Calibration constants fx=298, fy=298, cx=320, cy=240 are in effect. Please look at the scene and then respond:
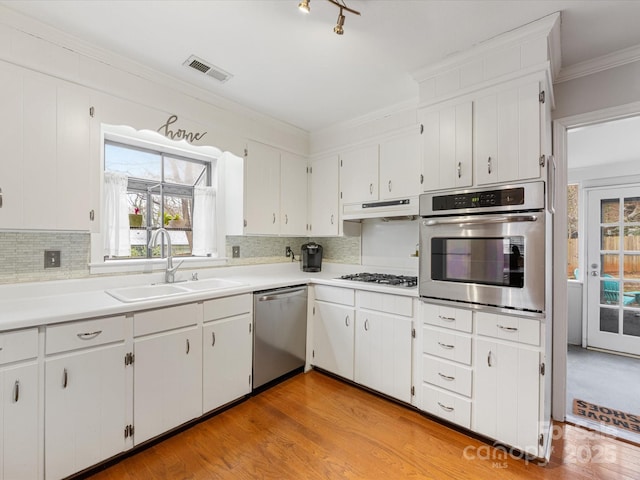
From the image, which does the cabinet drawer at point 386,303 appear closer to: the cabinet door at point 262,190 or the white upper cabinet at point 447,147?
the white upper cabinet at point 447,147

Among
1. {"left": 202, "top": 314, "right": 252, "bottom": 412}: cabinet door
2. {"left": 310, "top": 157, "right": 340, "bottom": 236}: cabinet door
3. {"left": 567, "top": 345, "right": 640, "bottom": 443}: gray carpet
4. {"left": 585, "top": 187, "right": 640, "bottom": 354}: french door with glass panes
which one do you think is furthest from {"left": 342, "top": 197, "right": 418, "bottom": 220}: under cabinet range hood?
{"left": 585, "top": 187, "right": 640, "bottom": 354}: french door with glass panes

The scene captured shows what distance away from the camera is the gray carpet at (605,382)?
2.47m

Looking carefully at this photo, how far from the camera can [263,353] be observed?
265cm

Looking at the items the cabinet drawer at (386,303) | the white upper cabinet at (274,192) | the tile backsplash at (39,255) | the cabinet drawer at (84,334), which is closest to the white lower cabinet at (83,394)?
the cabinet drawer at (84,334)

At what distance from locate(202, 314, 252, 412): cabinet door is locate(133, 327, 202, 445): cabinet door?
6cm

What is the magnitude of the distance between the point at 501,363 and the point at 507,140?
4.68 ft

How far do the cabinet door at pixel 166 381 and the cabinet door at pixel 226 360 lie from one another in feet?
0.19

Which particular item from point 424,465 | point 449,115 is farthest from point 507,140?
point 424,465

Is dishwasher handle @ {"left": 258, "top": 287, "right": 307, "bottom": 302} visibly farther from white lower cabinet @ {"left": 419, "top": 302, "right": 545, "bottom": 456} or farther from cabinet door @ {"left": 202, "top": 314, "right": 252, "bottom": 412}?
white lower cabinet @ {"left": 419, "top": 302, "right": 545, "bottom": 456}

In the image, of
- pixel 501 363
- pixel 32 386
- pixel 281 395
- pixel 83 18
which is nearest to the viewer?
pixel 32 386

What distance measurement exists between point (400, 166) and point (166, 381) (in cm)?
253

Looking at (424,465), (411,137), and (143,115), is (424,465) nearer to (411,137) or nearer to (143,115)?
(411,137)

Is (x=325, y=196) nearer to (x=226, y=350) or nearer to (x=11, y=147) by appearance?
(x=226, y=350)

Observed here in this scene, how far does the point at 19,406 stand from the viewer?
147cm
